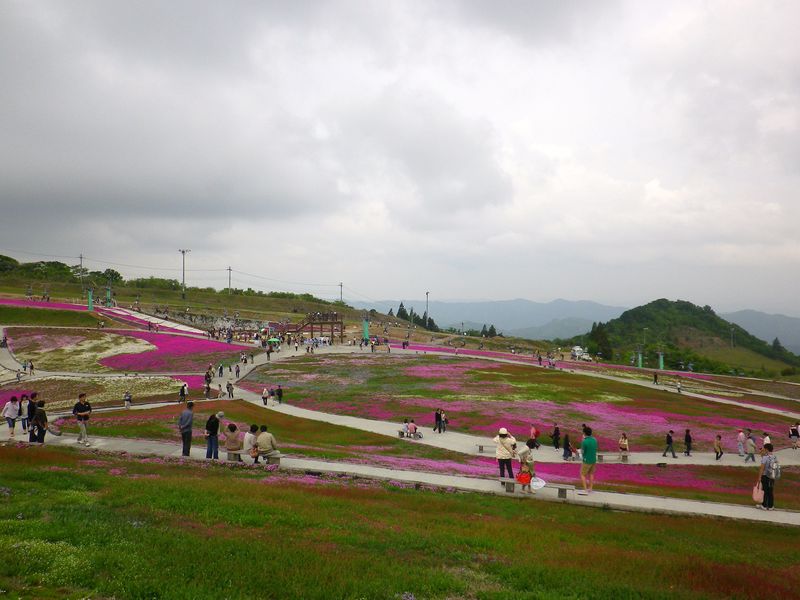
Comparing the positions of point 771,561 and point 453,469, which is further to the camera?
point 453,469

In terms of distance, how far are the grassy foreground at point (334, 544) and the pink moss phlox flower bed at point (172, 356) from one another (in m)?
47.7

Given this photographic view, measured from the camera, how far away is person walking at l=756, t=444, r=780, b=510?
18078 millimetres

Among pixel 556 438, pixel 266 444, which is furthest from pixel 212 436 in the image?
pixel 556 438

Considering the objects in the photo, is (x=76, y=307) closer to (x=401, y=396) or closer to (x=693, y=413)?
(x=401, y=396)

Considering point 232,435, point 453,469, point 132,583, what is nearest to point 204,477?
point 232,435

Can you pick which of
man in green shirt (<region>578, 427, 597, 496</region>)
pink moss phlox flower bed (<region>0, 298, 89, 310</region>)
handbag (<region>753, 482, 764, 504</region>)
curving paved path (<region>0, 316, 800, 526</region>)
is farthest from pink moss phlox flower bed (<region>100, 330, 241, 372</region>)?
handbag (<region>753, 482, 764, 504</region>)

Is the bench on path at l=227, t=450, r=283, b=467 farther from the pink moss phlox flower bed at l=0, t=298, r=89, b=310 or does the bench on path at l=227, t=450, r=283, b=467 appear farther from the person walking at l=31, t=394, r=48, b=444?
the pink moss phlox flower bed at l=0, t=298, r=89, b=310

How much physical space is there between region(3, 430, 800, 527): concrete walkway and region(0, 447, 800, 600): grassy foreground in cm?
79

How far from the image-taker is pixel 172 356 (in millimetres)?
66938

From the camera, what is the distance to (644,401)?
50875 millimetres

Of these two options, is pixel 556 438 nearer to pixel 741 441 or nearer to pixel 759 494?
pixel 741 441

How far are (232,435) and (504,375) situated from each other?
4824cm

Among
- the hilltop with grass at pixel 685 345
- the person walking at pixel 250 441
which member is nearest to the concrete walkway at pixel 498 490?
the person walking at pixel 250 441

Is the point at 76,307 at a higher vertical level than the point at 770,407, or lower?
higher
